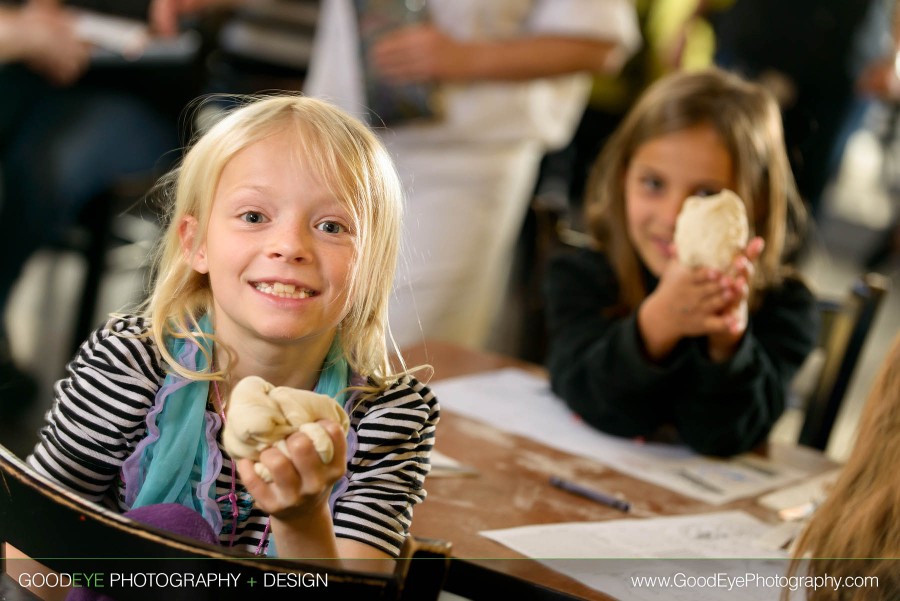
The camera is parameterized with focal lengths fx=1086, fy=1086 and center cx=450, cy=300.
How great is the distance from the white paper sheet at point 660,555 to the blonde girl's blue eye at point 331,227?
36cm

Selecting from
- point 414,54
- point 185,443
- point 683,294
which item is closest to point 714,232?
point 683,294

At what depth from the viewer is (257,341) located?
69 cm

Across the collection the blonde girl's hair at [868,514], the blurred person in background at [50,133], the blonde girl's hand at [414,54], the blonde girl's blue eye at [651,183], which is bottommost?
the blurred person in background at [50,133]

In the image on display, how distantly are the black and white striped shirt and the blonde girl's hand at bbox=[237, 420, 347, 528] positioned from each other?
0.39ft

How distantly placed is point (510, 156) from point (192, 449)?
141cm

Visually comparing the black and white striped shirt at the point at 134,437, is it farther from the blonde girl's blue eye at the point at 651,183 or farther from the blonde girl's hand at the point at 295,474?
the blonde girl's blue eye at the point at 651,183

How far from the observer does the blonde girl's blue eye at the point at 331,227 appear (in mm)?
678

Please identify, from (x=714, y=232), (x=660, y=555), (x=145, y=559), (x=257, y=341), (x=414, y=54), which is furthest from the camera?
(x=414, y=54)

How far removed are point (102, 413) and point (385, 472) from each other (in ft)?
0.63

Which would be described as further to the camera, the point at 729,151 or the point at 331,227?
the point at 729,151

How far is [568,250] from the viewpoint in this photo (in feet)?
5.45

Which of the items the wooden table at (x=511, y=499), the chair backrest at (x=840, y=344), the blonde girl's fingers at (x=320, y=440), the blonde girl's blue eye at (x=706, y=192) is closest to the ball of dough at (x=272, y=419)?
the blonde girl's fingers at (x=320, y=440)

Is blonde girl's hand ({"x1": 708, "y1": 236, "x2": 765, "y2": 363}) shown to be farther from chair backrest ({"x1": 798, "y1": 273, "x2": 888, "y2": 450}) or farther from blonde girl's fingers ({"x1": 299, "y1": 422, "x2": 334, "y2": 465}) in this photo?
blonde girl's fingers ({"x1": 299, "y1": 422, "x2": 334, "y2": 465})

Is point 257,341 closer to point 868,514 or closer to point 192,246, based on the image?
point 192,246
